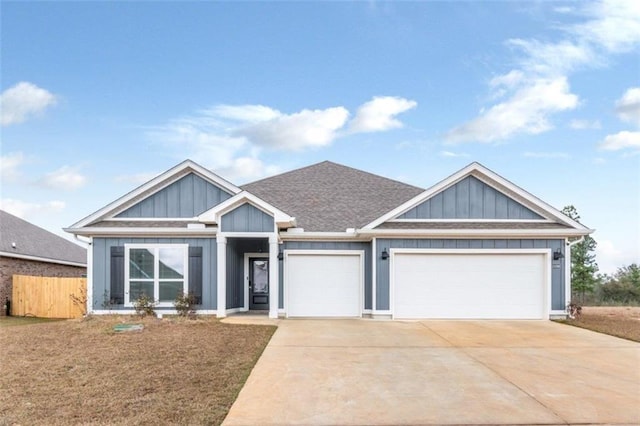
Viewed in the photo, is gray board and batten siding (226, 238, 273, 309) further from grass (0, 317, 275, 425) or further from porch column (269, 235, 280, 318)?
grass (0, 317, 275, 425)

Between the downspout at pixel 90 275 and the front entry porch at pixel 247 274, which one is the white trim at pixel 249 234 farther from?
the downspout at pixel 90 275

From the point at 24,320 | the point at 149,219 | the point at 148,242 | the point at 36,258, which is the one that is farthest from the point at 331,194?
the point at 36,258

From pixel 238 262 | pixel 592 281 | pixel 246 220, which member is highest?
pixel 246 220

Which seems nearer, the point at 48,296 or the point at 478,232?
the point at 478,232

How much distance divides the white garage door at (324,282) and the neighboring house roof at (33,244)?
37.7 feet

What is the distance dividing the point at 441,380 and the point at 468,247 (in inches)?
325

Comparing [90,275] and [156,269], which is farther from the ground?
[156,269]

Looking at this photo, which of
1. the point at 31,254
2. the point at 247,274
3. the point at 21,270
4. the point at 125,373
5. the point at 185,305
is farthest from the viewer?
the point at 31,254

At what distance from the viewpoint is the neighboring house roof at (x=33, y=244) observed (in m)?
19.8

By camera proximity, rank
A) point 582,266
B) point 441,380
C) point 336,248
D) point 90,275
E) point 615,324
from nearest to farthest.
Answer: point 441,380, point 615,324, point 90,275, point 336,248, point 582,266

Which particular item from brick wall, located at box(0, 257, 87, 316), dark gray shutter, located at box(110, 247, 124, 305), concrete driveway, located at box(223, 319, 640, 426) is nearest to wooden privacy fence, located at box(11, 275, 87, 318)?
brick wall, located at box(0, 257, 87, 316)

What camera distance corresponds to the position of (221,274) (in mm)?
14484

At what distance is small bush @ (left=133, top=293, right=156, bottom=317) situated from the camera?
47.6ft

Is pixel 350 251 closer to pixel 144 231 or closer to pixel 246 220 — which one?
pixel 246 220
